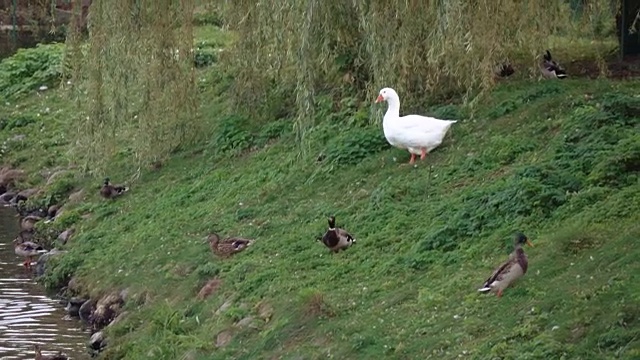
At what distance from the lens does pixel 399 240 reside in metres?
13.8

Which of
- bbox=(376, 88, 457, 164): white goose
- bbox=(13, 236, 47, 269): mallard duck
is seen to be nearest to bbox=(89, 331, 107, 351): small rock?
bbox=(376, 88, 457, 164): white goose

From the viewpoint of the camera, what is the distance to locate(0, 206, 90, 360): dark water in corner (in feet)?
49.6

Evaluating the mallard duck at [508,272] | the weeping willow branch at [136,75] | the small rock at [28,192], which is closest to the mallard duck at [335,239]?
the mallard duck at [508,272]

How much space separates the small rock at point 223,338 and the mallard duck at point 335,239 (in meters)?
1.55

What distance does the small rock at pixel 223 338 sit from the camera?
13070 millimetres

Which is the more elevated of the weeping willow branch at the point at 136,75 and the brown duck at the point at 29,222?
the weeping willow branch at the point at 136,75

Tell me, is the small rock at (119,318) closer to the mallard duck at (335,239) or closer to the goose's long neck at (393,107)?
the mallard duck at (335,239)

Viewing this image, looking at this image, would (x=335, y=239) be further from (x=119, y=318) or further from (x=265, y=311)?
(x=119, y=318)

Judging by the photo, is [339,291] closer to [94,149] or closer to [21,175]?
[94,149]

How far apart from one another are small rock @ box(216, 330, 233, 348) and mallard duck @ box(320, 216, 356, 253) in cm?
155

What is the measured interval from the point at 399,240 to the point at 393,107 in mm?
2206

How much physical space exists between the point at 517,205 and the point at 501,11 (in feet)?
6.21

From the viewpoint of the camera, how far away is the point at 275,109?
2089cm

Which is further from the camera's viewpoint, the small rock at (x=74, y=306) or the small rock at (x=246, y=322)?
the small rock at (x=74, y=306)
